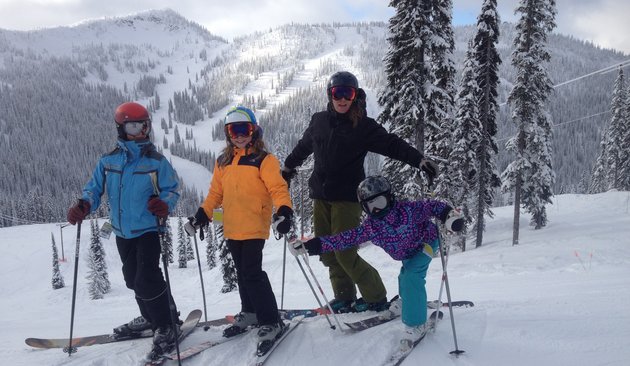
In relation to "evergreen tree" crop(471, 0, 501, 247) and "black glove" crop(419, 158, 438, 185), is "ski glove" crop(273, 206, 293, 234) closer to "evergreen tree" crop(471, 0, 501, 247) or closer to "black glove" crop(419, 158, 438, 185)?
"black glove" crop(419, 158, 438, 185)

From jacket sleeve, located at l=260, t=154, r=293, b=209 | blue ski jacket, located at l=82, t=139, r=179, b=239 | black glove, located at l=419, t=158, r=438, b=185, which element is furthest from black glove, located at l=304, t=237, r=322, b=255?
blue ski jacket, located at l=82, t=139, r=179, b=239

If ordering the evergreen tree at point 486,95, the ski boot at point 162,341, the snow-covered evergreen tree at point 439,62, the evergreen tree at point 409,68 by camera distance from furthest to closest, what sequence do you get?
the evergreen tree at point 486,95 → the snow-covered evergreen tree at point 439,62 → the evergreen tree at point 409,68 → the ski boot at point 162,341

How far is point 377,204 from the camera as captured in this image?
369 centimetres

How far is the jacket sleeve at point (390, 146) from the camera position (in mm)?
3974

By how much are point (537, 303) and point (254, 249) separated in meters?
3.71

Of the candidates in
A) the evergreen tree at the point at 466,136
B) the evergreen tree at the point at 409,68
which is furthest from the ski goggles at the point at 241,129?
the evergreen tree at the point at 466,136

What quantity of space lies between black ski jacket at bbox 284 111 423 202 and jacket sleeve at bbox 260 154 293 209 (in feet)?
1.97

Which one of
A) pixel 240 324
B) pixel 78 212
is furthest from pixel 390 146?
pixel 78 212

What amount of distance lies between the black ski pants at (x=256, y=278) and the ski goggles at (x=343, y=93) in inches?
70.8

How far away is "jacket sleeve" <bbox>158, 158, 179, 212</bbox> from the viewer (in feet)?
14.0

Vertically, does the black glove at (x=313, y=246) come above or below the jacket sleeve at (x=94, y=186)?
below

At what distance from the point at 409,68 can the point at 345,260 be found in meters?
12.4

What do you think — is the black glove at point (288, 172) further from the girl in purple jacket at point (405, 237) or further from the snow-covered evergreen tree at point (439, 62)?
the snow-covered evergreen tree at point (439, 62)

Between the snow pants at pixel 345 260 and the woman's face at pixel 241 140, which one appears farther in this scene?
the snow pants at pixel 345 260
